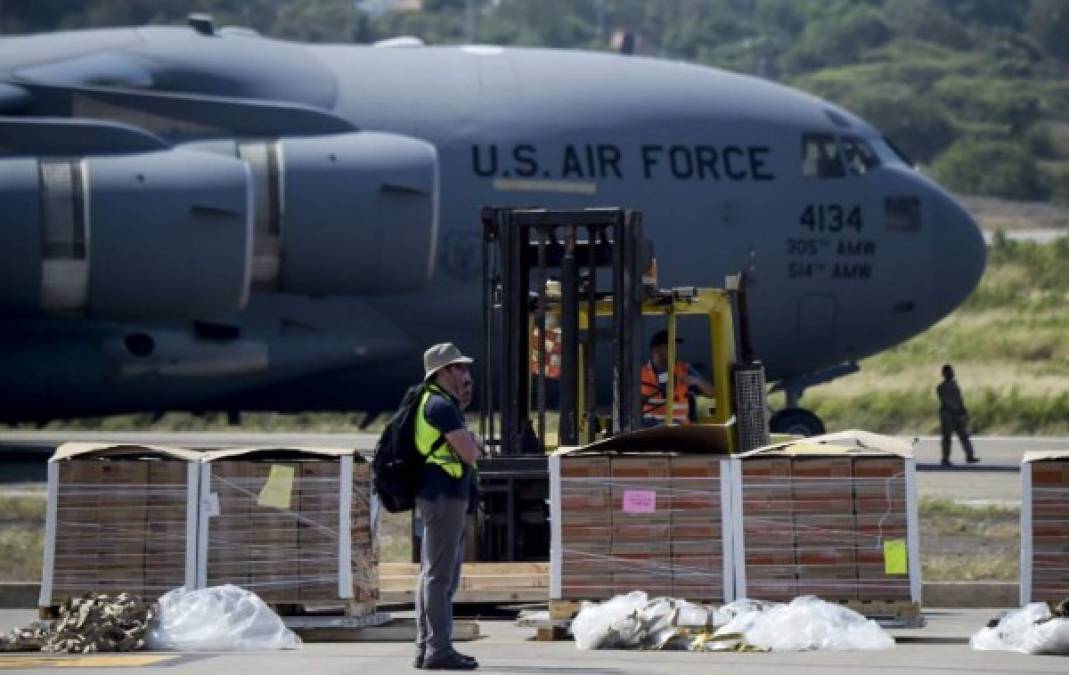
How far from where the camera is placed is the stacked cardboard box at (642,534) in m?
13.6

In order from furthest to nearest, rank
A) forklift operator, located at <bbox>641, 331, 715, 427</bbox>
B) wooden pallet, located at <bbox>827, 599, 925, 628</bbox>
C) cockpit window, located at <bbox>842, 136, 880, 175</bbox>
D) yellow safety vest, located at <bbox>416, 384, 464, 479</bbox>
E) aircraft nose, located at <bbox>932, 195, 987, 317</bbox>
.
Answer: aircraft nose, located at <bbox>932, 195, 987, 317</bbox> → cockpit window, located at <bbox>842, 136, 880, 175</bbox> → forklift operator, located at <bbox>641, 331, 715, 427</bbox> → wooden pallet, located at <bbox>827, 599, 925, 628</bbox> → yellow safety vest, located at <bbox>416, 384, 464, 479</bbox>

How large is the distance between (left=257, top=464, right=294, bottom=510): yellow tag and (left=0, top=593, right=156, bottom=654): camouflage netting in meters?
0.97

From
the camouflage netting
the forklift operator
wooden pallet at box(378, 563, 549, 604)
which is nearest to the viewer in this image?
the camouflage netting

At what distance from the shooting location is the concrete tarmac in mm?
11859

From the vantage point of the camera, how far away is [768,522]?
13625mm

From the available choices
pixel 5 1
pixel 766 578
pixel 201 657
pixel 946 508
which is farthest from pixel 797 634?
pixel 5 1

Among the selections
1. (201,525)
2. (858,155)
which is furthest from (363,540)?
(858,155)

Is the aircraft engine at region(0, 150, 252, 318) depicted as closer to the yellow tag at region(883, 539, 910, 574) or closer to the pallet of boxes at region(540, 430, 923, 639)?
the pallet of boxes at region(540, 430, 923, 639)

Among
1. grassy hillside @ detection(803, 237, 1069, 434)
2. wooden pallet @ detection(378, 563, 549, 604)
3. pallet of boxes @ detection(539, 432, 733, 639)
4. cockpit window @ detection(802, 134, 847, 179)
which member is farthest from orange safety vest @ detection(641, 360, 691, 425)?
grassy hillside @ detection(803, 237, 1069, 434)

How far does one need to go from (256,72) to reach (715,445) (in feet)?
43.9

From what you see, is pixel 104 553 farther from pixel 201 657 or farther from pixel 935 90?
pixel 935 90

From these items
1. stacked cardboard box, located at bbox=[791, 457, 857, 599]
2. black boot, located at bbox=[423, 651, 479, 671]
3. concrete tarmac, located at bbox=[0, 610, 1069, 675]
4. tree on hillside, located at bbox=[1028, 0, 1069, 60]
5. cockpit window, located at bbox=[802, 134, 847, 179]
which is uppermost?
tree on hillside, located at bbox=[1028, 0, 1069, 60]

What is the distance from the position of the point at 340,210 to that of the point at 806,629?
12.9 m

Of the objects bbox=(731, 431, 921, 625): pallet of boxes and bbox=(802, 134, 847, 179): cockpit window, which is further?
bbox=(802, 134, 847, 179): cockpit window
